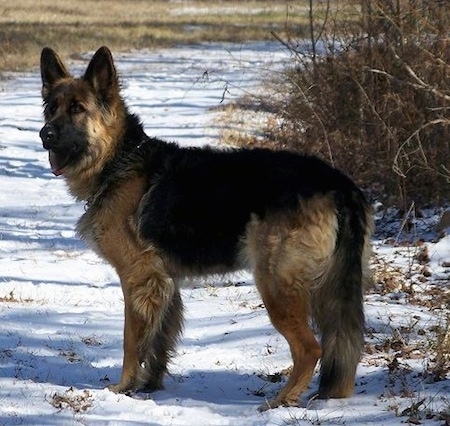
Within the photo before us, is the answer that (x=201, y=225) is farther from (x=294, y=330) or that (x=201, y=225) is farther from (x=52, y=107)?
(x=52, y=107)

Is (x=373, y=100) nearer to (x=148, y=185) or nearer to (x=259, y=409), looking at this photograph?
(x=148, y=185)

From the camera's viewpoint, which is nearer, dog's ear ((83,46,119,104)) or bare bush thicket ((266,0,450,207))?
dog's ear ((83,46,119,104))

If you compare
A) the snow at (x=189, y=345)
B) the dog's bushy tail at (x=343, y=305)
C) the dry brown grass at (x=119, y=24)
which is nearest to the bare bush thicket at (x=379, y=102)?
the snow at (x=189, y=345)

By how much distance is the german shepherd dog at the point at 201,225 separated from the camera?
5480 millimetres

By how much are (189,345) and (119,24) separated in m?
31.8

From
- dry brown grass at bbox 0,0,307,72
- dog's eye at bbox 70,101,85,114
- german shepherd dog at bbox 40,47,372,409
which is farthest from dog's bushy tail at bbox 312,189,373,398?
dry brown grass at bbox 0,0,307,72

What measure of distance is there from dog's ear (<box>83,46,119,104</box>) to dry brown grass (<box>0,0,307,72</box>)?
1476 centimetres

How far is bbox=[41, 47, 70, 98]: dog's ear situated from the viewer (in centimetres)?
645

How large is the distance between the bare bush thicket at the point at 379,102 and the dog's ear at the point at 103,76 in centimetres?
352

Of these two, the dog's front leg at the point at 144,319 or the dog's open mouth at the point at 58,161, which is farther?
the dog's open mouth at the point at 58,161

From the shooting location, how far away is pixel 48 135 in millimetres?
6094

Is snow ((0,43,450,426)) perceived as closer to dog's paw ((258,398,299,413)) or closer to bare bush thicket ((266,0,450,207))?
dog's paw ((258,398,299,413))

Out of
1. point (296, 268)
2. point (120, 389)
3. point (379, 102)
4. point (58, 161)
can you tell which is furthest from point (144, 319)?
point (379, 102)

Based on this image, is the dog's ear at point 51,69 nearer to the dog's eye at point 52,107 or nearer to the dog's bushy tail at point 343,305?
the dog's eye at point 52,107
